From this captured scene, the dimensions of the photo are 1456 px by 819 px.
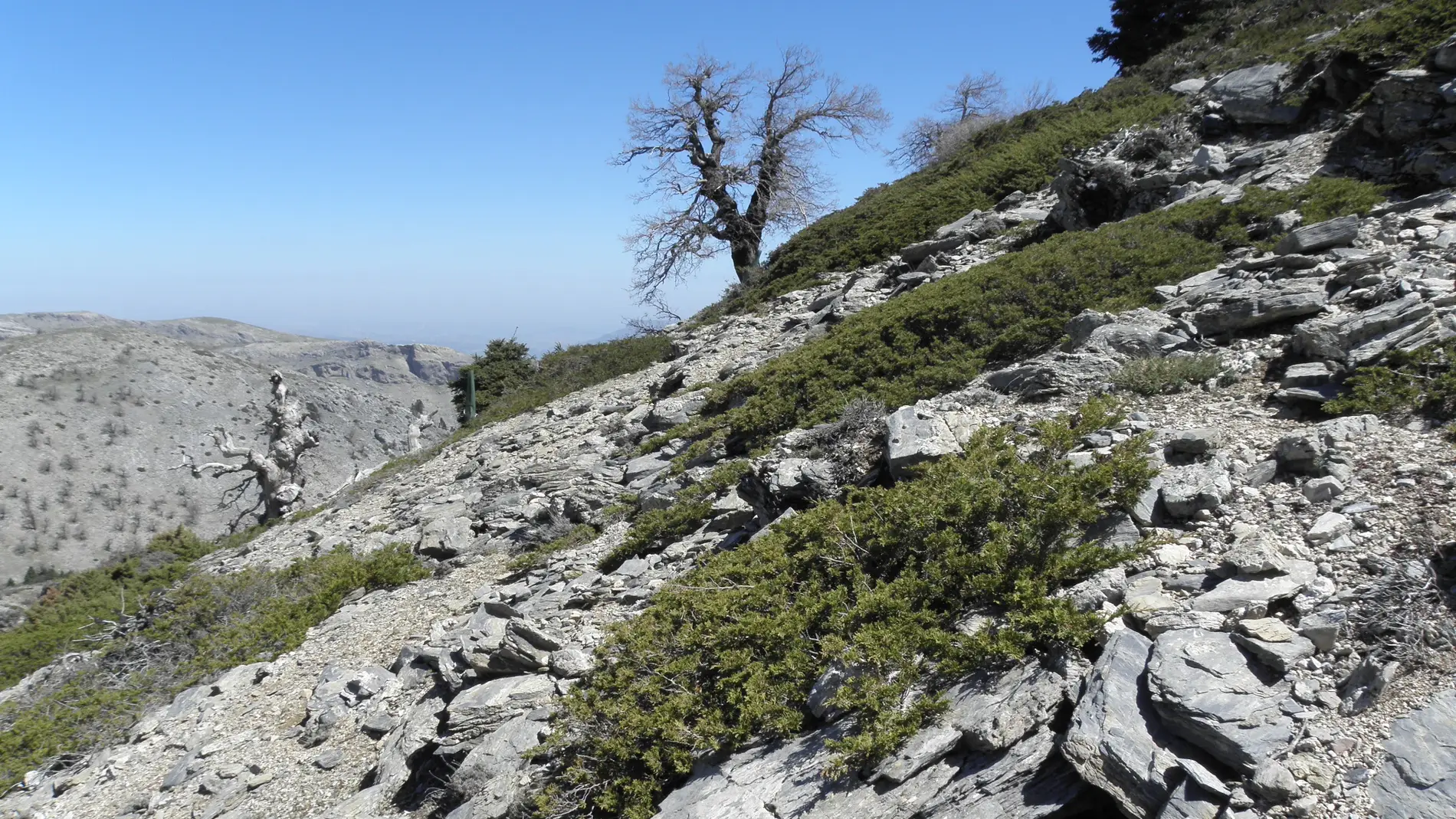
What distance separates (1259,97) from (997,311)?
9.72m

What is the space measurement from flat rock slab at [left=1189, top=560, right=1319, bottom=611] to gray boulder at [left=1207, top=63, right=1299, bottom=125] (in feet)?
46.8

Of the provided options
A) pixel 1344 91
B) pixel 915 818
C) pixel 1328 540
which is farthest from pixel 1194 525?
pixel 1344 91

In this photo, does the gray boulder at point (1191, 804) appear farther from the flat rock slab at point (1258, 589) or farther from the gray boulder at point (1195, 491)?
the gray boulder at point (1195, 491)

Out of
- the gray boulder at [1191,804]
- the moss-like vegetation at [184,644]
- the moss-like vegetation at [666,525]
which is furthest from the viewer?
the moss-like vegetation at [666,525]

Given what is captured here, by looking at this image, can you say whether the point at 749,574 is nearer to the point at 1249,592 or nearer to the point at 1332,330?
the point at 1249,592

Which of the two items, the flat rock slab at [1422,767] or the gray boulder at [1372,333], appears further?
the gray boulder at [1372,333]

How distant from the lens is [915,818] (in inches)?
163

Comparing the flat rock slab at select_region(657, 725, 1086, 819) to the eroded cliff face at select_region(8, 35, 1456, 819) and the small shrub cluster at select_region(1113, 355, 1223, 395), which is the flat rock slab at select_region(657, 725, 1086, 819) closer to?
the eroded cliff face at select_region(8, 35, 1456, 819)

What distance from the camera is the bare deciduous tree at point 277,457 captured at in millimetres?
24562

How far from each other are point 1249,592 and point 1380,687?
84cm

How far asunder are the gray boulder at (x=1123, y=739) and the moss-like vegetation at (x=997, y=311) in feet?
20.5

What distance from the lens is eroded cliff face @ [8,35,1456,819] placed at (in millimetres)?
3781

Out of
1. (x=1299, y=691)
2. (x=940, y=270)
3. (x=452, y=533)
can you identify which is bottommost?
(x=452, y=533)

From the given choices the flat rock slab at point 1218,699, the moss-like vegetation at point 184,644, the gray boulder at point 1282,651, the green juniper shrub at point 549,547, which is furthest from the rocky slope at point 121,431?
the gray boulder at point 1282,651
